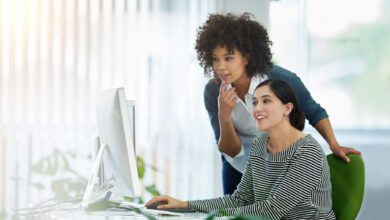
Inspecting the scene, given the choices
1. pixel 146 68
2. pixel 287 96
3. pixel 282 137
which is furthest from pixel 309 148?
pixel 146 68

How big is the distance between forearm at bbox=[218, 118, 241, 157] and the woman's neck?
336mm

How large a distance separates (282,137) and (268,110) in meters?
0.11

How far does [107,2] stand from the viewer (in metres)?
4.15

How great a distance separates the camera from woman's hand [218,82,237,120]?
8.20ft

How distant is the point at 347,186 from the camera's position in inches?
89.9

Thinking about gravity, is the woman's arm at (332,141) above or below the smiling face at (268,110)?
below

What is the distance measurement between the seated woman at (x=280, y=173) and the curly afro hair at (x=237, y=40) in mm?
259

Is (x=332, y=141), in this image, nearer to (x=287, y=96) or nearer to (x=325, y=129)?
(x=325, y=129)

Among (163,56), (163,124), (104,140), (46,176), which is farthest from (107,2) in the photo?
(104,140)

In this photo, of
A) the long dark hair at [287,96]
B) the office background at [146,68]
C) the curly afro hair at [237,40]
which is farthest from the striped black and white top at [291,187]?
the office background at [146,68]

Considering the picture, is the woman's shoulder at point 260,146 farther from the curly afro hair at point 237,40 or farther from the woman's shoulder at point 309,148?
the curly afro hair at point 237,40

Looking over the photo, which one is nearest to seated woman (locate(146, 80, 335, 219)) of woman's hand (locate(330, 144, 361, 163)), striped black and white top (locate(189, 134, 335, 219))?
striped black and white top (locate(189, 134, 335, 219))

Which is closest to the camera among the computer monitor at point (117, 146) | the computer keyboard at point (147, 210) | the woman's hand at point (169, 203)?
the computer monitor at point (117, 146)

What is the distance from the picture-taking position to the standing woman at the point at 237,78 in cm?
250
